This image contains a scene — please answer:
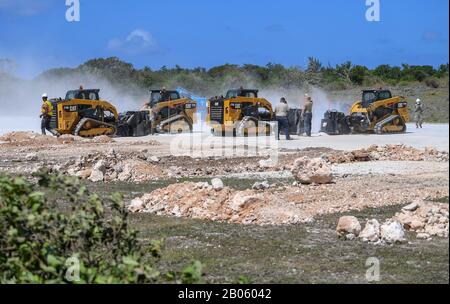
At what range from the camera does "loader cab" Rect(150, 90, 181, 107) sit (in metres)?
35.2

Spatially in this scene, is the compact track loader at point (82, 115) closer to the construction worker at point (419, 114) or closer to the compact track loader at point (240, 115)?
the compact track loader at point (240, 115)

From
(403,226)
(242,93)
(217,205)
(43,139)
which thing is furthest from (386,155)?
(43,139)

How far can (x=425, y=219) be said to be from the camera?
1009 cm

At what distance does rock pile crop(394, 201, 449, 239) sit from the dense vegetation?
173 feet

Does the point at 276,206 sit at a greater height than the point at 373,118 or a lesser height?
lesser

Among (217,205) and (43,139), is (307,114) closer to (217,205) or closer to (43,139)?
(43,139)

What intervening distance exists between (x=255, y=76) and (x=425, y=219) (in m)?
59.7

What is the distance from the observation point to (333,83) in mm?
64562

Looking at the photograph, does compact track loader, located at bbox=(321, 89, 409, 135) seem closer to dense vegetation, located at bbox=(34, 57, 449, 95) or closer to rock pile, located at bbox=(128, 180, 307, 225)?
rock pile, located at bbox=(128, 180, 307, 225)

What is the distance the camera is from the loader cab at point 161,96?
35188mm

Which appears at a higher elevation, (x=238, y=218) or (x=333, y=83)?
(x=333, y=83)

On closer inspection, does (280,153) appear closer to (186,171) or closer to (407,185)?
(186,171)
